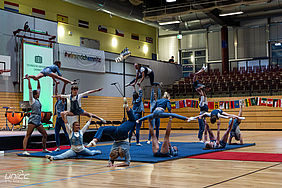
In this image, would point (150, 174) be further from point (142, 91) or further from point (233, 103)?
point (233, 103)

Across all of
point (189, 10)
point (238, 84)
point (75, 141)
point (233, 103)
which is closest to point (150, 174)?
point (75, 141)

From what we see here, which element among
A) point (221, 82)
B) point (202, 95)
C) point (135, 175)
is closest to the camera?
point (135, 175)

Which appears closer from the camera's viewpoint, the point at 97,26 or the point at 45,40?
the point at 45,40

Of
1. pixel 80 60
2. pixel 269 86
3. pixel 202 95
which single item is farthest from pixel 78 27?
pixel 202 95

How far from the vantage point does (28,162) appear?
694 centimetres

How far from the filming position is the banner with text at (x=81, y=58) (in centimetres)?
1775

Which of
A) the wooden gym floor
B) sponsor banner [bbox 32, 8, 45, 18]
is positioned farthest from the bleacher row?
the wooden gym floor

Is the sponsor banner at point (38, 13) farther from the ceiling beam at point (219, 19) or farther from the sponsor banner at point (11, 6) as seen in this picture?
the ceiling beam at point (219, 19)

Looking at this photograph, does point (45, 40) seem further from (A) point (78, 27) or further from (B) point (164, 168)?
(B) point (164, 168)

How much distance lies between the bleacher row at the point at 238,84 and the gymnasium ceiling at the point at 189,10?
3.62 meters

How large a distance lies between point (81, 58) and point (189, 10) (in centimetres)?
661

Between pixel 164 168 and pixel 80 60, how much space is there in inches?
536

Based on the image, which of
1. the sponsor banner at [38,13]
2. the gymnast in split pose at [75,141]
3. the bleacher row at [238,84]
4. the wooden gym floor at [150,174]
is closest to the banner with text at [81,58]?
the sponsor banner at [38,13]

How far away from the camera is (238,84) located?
66.0 feet
